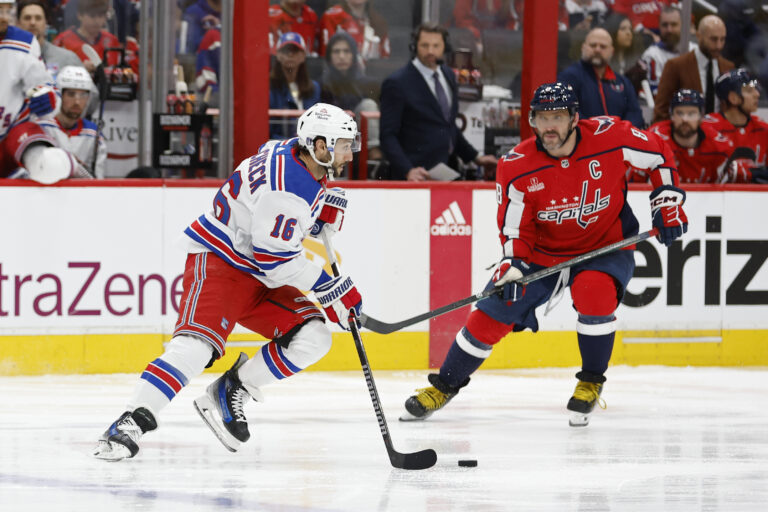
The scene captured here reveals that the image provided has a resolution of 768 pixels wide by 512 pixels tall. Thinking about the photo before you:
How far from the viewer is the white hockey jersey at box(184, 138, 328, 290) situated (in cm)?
388

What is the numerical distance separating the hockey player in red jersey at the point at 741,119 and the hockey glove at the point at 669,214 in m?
1.83

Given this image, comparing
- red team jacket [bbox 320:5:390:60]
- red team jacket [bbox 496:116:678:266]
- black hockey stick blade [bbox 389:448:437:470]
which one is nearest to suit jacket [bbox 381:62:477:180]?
red team jacket [bbox 320:5:390:60]

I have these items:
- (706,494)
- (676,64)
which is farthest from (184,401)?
(676,64)

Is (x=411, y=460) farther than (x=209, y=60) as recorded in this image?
No

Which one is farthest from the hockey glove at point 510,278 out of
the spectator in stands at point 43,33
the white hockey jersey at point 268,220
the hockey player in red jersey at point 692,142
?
the spectator in stands at point 43,33

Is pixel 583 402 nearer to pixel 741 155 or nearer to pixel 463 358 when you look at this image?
pixel 463 358

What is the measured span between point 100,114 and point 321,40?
1.37 m

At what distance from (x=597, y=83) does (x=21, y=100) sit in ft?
9.03

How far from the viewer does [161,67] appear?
668cm

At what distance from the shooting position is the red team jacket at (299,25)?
6.99 m

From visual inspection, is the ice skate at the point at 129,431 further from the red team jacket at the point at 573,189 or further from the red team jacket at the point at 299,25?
the red team jacket at the point at 299,25

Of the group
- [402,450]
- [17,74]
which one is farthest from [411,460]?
[17,74]

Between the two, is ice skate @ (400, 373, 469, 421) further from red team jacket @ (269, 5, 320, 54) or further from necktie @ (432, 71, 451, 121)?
red team jacket @ (269, 5, 320, 54)

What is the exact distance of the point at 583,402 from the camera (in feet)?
15.5
